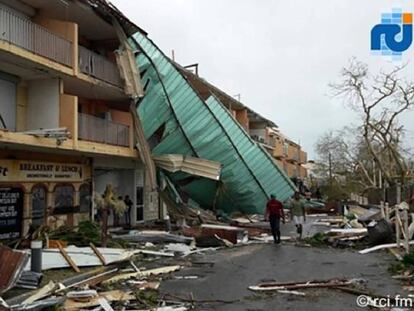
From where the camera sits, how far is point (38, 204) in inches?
762

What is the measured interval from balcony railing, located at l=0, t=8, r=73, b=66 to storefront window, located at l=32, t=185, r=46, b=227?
485 centimetres

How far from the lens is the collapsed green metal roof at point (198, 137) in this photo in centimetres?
2597

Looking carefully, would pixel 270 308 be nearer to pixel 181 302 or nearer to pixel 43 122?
pixel 181 302

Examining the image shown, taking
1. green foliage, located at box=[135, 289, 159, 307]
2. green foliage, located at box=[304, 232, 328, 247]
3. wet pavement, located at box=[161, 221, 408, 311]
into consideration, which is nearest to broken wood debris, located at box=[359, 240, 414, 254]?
wet pavement, located at box=[161, 221, 408, 311]

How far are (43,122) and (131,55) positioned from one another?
563 centimetres

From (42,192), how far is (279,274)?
10.9 m

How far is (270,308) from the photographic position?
8.68 metres

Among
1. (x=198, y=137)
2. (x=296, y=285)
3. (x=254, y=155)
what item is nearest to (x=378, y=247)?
(x=296, y=285)

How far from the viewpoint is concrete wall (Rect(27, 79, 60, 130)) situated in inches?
736

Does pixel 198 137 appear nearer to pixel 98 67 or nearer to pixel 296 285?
pixel 98 67

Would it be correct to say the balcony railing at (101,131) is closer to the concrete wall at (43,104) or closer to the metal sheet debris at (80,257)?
the concrete wall at (43,104)

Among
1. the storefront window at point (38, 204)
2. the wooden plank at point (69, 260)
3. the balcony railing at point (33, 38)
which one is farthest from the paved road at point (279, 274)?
the balcony railing at point (33, 38)

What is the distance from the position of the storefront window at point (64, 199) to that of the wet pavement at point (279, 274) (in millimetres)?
7421

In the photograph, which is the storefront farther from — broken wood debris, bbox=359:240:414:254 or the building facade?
broken wood debris, bbox=359:240:414:254
